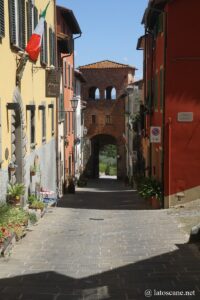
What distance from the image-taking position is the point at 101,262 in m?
10.2

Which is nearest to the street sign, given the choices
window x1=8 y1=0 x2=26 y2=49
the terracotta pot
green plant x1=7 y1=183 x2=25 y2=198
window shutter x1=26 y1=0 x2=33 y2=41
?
the terracotta pot

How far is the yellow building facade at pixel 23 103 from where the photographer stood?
44.5 ft

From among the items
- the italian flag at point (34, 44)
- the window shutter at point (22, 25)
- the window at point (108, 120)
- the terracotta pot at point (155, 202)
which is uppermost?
the window shutter at point (22, 25)

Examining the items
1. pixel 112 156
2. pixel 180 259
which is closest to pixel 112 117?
pixel 112 156

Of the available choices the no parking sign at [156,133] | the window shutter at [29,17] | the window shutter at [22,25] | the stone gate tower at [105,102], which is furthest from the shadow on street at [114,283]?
the stone gate tower at [105,102]

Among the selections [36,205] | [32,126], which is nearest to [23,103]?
[32,126]

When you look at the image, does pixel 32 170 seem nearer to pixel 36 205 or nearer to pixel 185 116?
pixel 36 205

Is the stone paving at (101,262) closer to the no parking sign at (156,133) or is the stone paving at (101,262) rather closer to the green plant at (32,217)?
the green plant at (32,217)

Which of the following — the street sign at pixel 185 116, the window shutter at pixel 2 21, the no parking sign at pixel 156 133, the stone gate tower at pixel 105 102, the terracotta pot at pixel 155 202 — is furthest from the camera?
the stone gate tower at pixel 105 102

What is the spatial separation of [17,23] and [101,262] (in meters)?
7.36

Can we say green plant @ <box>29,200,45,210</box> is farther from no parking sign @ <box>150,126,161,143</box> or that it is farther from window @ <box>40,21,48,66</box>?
window @ <box>40,21,48,66</box>

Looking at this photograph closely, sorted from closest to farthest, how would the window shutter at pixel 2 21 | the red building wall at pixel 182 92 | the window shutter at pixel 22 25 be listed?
the window shutter at pixel 2 21 < the window shutter at pixel 22 25 < the red building wall at pixel 182 92

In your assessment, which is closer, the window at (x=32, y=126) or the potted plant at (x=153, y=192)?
the window at (x=32, y=126)

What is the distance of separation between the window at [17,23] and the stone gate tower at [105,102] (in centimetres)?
3613
